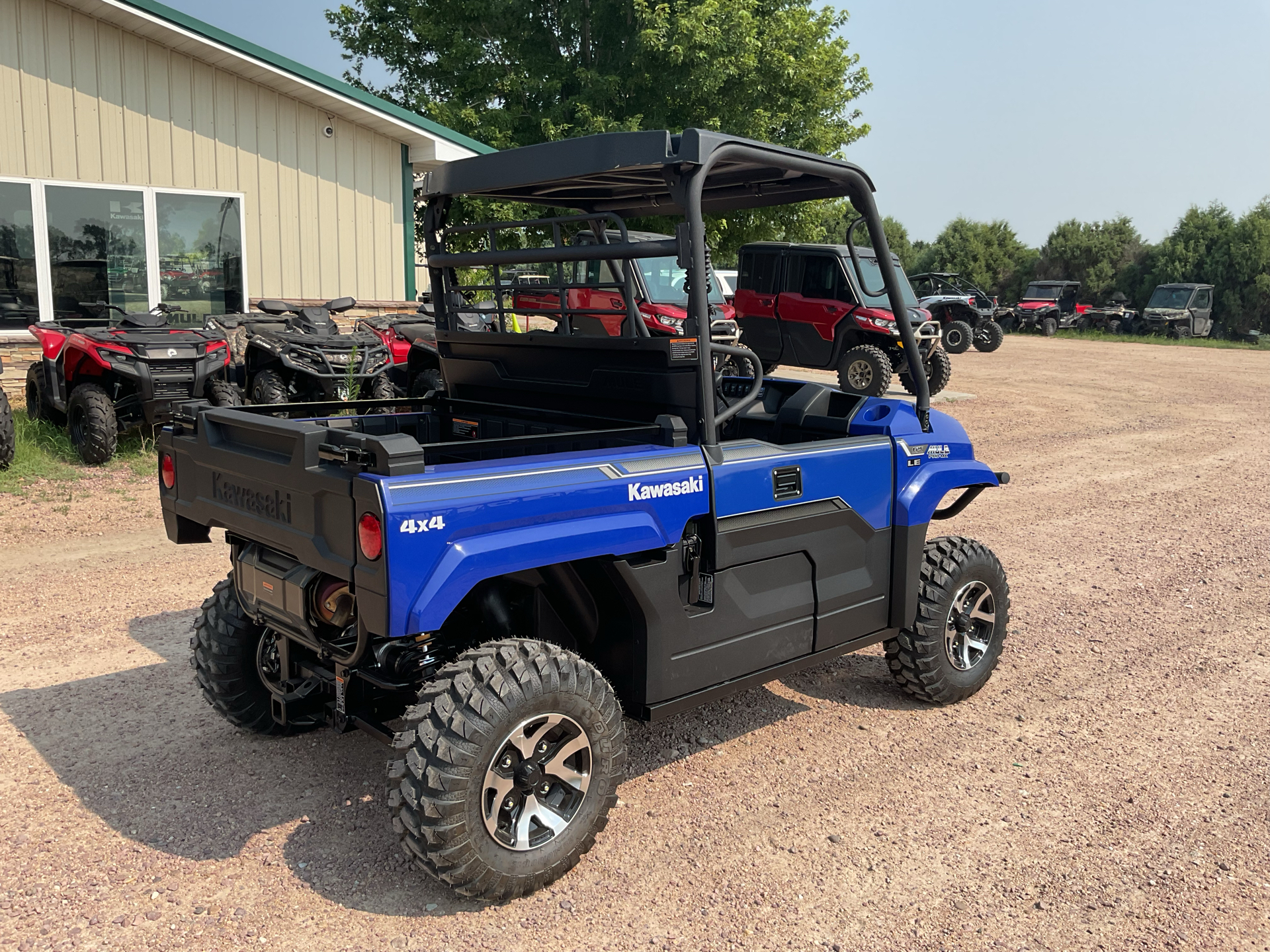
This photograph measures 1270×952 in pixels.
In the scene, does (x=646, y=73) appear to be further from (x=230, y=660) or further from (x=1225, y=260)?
(x=1225, y=260)

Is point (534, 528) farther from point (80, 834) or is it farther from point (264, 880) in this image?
point (80, 834)

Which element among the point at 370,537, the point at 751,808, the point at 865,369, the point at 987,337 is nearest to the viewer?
the point at 370,537

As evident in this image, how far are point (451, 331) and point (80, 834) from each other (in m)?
2.30

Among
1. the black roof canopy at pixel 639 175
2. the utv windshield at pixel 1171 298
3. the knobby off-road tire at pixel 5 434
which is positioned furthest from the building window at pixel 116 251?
the utv windshield at pixel 1171 298

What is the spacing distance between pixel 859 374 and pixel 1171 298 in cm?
2440

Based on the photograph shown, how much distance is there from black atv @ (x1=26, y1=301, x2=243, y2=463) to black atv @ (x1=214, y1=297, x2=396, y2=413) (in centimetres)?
71

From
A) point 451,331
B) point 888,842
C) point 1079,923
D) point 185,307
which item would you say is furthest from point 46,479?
point 1079,923

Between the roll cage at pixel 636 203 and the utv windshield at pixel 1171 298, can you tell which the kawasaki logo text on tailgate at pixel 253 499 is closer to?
the roll cage at pixel 636 203

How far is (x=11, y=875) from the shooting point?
121 inches

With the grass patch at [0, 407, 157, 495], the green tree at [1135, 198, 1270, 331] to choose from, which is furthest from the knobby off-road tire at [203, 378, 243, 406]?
the green tree at [1135, 198, 1270, 331]

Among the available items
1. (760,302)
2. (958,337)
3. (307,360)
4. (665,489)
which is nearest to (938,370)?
(760,302)

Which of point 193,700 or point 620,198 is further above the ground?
point 620,198

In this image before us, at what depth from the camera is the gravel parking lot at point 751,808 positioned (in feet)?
9.65

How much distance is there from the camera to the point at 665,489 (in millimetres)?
3279
